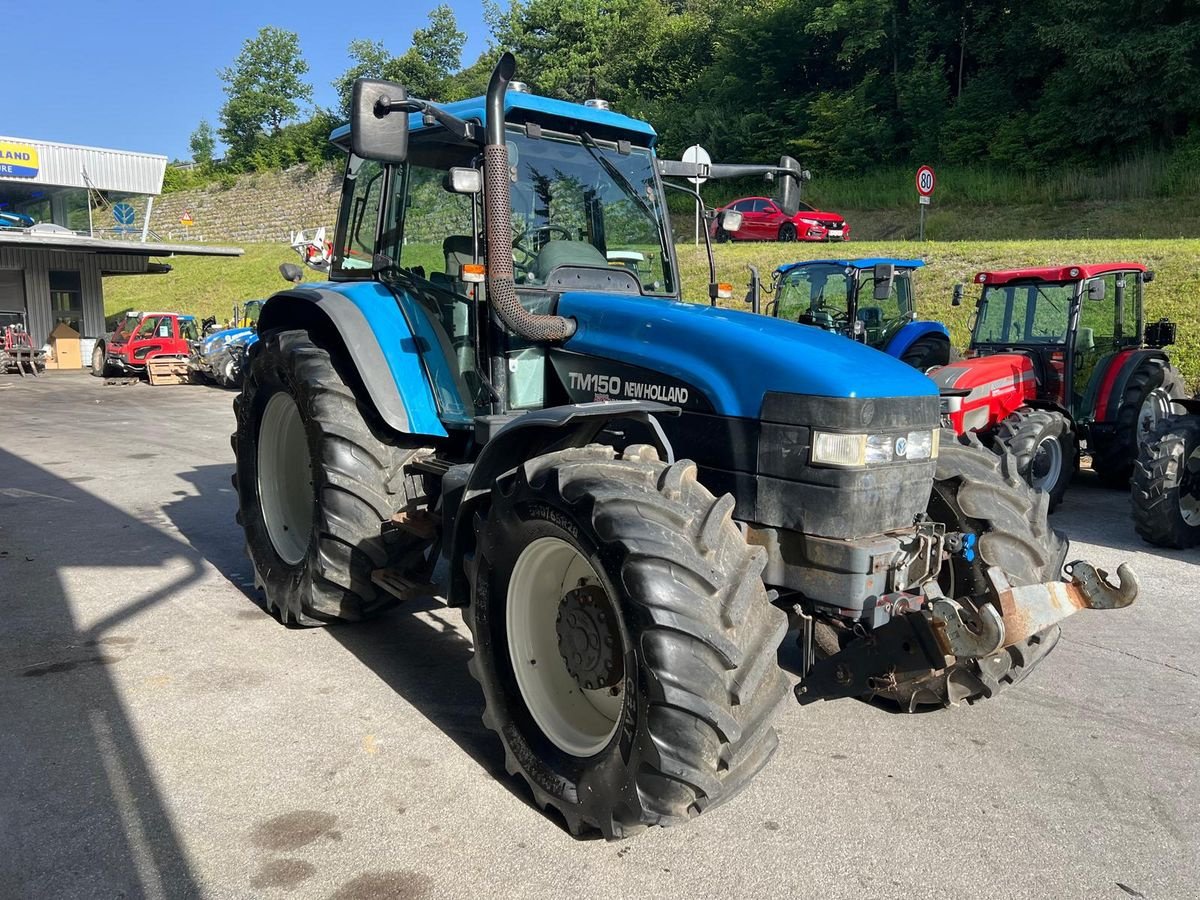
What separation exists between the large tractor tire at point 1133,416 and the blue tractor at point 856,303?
2467 mm

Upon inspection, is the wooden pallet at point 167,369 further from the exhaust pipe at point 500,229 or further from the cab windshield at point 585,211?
the exhaust pipe at point 500,229

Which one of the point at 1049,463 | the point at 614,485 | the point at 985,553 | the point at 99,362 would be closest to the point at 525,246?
the point at 614,485

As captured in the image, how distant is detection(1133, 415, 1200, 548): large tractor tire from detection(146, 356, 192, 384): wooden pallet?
2070 cm

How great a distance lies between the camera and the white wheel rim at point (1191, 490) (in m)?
6.84

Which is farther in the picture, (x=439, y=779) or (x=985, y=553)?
(x=985, y=553)

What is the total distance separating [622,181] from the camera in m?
4.53

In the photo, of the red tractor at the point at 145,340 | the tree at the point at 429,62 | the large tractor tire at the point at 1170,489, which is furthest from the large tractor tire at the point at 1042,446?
the tree at the point at 429,62

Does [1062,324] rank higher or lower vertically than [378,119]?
lower

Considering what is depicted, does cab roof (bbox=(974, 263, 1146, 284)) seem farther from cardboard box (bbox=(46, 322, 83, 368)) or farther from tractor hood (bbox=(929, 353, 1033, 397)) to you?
cardboard box (bbox=(46, 322, 83, 368))

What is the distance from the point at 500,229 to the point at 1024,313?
7416 mm

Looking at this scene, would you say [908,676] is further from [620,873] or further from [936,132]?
[936,132]

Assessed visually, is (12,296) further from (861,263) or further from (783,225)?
(861,263)

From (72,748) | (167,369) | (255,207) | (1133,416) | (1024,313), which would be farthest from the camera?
(255,207)

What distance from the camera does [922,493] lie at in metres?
3.36
